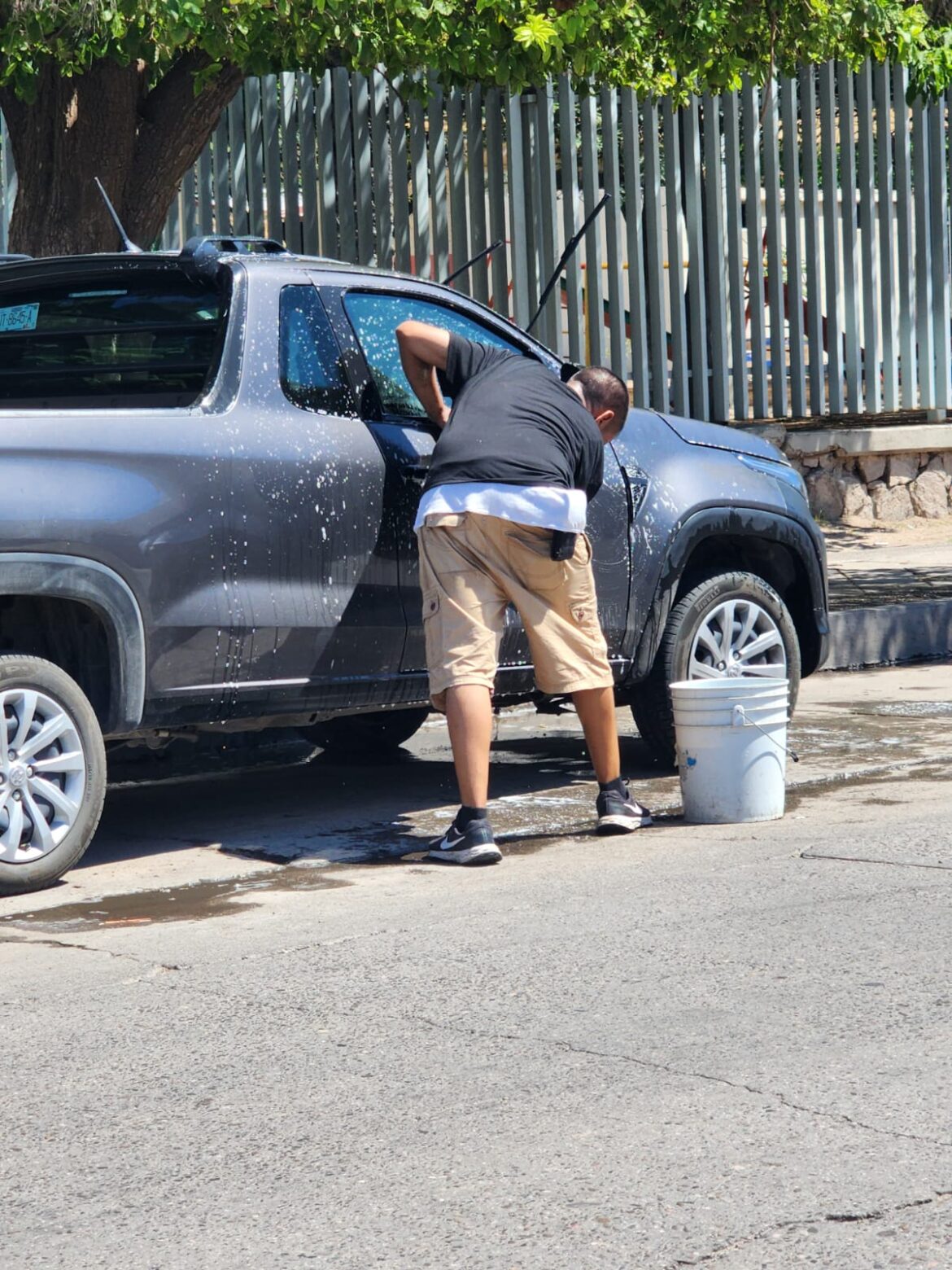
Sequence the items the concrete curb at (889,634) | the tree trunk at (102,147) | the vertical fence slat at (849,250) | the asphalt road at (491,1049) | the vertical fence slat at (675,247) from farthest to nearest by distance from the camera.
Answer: the vertical fence slat at (849,250) < the vertical fence slat at (675,247) < the tree trunk at (102,147) < the concrete curb at (889,634) < the asphalt road at (491,1049)

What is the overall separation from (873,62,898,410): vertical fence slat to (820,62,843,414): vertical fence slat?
399mm

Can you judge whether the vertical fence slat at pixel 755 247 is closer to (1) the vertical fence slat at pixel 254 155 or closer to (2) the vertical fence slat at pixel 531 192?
(2) the vertical fence slat at pixel 531 192

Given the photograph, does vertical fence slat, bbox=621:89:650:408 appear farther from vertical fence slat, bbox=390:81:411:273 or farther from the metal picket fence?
vertical fence slat, bbox=390:81:411:273

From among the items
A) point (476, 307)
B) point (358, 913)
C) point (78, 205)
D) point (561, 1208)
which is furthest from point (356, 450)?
point (78, 205)

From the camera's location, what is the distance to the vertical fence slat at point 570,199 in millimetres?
14789

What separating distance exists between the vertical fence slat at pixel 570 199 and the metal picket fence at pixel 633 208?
0.06ft

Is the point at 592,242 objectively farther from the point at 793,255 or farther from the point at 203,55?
the point at 203,55

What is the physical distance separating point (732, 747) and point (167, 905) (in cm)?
210

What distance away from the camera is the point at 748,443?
26.6ft

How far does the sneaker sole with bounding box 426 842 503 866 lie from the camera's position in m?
6.37

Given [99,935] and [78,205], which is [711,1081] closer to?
[99,935]

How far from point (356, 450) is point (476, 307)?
985mm

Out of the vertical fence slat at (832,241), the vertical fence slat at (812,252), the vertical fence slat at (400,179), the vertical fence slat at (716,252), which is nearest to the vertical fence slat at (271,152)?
the vertical fence slat at (400,179)

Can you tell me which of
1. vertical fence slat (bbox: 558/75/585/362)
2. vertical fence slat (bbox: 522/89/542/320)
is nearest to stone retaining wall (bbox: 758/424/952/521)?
vertical fence slat (bbox: 558/75/585/362)
